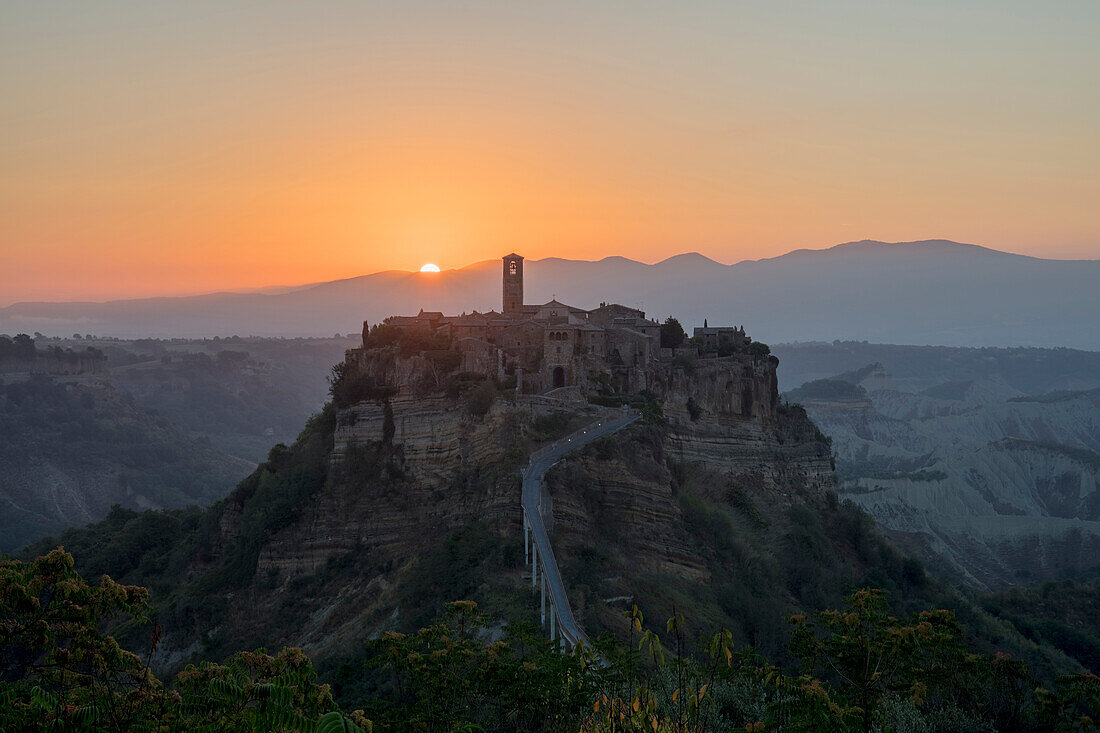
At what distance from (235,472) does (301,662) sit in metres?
127

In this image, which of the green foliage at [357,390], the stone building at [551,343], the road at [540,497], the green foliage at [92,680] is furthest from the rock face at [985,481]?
the green foliage at [92,680]

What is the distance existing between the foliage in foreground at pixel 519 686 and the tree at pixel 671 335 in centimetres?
4063

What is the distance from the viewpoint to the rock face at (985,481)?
82.8 m

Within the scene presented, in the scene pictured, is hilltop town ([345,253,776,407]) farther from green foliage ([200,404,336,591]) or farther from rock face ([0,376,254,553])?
rock face ([0,376,254,553])

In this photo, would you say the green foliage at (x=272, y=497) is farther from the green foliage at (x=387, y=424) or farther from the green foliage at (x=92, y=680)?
the green foliage at (x=92, y=680)

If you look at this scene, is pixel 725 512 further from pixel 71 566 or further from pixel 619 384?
pixel 71 566

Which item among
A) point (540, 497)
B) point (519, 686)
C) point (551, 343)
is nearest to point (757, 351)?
point (551, 343)

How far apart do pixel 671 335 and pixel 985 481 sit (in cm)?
6730

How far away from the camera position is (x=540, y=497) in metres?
36.0

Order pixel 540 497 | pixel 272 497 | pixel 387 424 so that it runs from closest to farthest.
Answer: pixel 540 497, pixel 387 424, pixel 272 497

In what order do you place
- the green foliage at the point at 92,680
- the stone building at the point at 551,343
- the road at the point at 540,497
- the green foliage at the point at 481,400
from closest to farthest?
the green foliage at the point at 92,680 < the road at the point at 540,497 < the green foliage at the point at 481,400 < the stone building at the point at 551,343

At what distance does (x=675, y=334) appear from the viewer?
64250mm

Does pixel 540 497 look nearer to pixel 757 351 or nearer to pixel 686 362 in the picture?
pixel 686 362

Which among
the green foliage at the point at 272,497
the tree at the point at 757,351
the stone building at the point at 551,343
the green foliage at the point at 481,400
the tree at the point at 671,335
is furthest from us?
the tree at the point at 757,351
